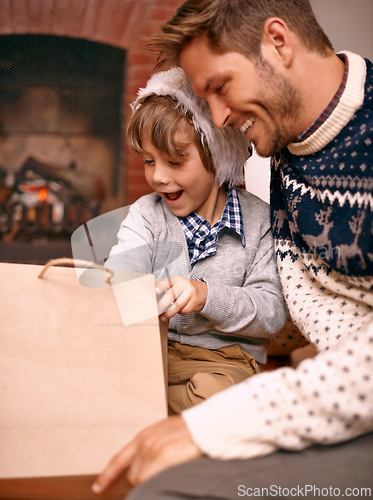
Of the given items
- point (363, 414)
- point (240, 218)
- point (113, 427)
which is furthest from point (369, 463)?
point (240, 218)

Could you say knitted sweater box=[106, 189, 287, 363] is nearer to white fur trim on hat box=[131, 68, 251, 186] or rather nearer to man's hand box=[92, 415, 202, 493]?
white fur trim on hat box=[131, 68, 251, 186]

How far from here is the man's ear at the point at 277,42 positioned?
31.3 inches

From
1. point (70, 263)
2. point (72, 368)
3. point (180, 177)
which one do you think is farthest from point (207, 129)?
point (72, 368)

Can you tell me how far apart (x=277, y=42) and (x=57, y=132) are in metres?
1.65

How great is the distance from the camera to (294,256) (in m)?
0.93

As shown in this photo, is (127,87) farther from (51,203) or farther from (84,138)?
(51,203)

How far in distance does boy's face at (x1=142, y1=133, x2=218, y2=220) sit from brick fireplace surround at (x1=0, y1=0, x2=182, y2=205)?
4.09 feet

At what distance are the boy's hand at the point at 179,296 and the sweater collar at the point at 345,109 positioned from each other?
0.32 metres

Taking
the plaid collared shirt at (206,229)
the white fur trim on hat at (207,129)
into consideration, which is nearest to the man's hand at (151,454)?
the plaid collared shirt at (206,229)

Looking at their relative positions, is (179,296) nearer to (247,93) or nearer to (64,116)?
(247,93)

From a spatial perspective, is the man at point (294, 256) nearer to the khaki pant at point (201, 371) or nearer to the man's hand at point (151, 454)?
the man's hand at point (151, 454)

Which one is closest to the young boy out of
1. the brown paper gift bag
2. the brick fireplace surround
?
the brown paper gift bag

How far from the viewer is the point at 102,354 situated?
0.69 m

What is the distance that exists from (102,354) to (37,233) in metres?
1.68
